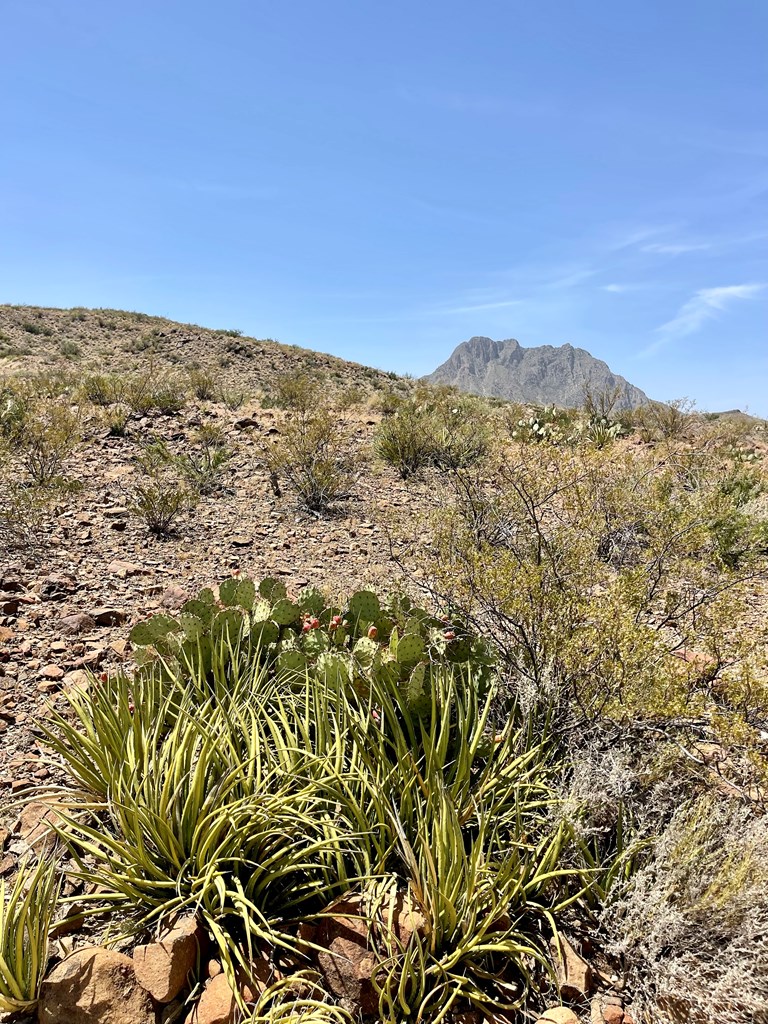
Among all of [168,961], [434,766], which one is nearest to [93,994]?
[168,961]

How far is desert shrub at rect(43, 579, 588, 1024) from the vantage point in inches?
84.7

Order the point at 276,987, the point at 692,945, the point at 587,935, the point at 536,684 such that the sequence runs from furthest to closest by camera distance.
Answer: the point at 536,684 → the point at 587,935 → the point at 692,945 → the point at 276,987

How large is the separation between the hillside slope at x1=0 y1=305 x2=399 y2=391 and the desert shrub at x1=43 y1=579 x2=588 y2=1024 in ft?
56.7

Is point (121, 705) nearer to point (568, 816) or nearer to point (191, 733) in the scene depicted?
point (191, 733)

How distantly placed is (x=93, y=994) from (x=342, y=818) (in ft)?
3.28

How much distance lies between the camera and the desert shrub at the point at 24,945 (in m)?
1.92

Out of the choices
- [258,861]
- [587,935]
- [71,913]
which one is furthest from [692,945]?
[71,913]

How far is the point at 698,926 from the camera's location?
85.7 inches

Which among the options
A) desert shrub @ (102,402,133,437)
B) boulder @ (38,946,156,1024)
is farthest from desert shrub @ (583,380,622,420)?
boulder @ (38,946,156,1024)

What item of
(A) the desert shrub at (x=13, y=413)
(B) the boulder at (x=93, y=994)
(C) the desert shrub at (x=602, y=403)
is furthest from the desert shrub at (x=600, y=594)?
(C) the desert shrub at (x=602, y=403)

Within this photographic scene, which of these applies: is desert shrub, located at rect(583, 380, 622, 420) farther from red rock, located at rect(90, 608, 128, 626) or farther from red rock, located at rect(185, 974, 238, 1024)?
red rock, located at rect(185, 974, 238, 1024)

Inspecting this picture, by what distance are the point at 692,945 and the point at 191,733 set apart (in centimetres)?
222

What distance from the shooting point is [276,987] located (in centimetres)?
199

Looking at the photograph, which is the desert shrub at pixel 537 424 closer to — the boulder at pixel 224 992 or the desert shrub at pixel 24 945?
the boulder at pixel 224 992
